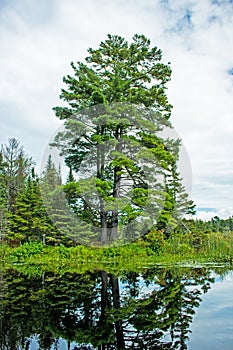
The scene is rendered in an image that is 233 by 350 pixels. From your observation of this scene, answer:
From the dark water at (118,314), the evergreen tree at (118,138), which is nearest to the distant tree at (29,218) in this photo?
the evergreen tree at (118,138)

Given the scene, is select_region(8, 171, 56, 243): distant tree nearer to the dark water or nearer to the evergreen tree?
the evergreen tree

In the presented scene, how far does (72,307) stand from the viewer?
13.5 ft

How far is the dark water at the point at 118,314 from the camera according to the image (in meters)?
2.86

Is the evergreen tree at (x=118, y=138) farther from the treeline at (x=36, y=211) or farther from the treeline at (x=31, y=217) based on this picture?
the treeline at (x=31, y=217)

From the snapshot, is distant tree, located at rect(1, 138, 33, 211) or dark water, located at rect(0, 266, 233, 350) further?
distant tree, located at rect(1, 138, 33, 211)

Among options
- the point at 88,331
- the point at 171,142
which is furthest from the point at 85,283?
the point at 171,142

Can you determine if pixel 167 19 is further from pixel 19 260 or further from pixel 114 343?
pixel 19 260

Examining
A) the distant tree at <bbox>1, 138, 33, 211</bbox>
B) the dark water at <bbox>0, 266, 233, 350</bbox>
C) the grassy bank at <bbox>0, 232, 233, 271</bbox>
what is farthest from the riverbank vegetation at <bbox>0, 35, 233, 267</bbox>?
the dark water at <bbox>0, 266, 233, 350</bbox>

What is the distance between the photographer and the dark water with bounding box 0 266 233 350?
286 cm

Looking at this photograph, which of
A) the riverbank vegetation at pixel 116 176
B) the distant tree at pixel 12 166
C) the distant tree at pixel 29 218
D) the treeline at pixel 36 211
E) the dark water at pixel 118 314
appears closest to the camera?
the dark water at pixel 118 314

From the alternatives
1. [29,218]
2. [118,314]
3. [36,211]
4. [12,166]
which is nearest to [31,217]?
[29,218]

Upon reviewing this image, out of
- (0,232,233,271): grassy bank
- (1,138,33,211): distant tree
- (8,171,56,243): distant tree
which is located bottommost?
(0,232,233,271): grassy bank

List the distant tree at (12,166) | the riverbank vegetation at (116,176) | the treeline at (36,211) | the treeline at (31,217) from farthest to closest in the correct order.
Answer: the distant tree at (12,166)
the treeline at (31,217)
the treeline at (36,211)
the riverbank vegetation at (116,176)

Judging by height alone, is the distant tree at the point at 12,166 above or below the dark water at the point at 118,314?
above
